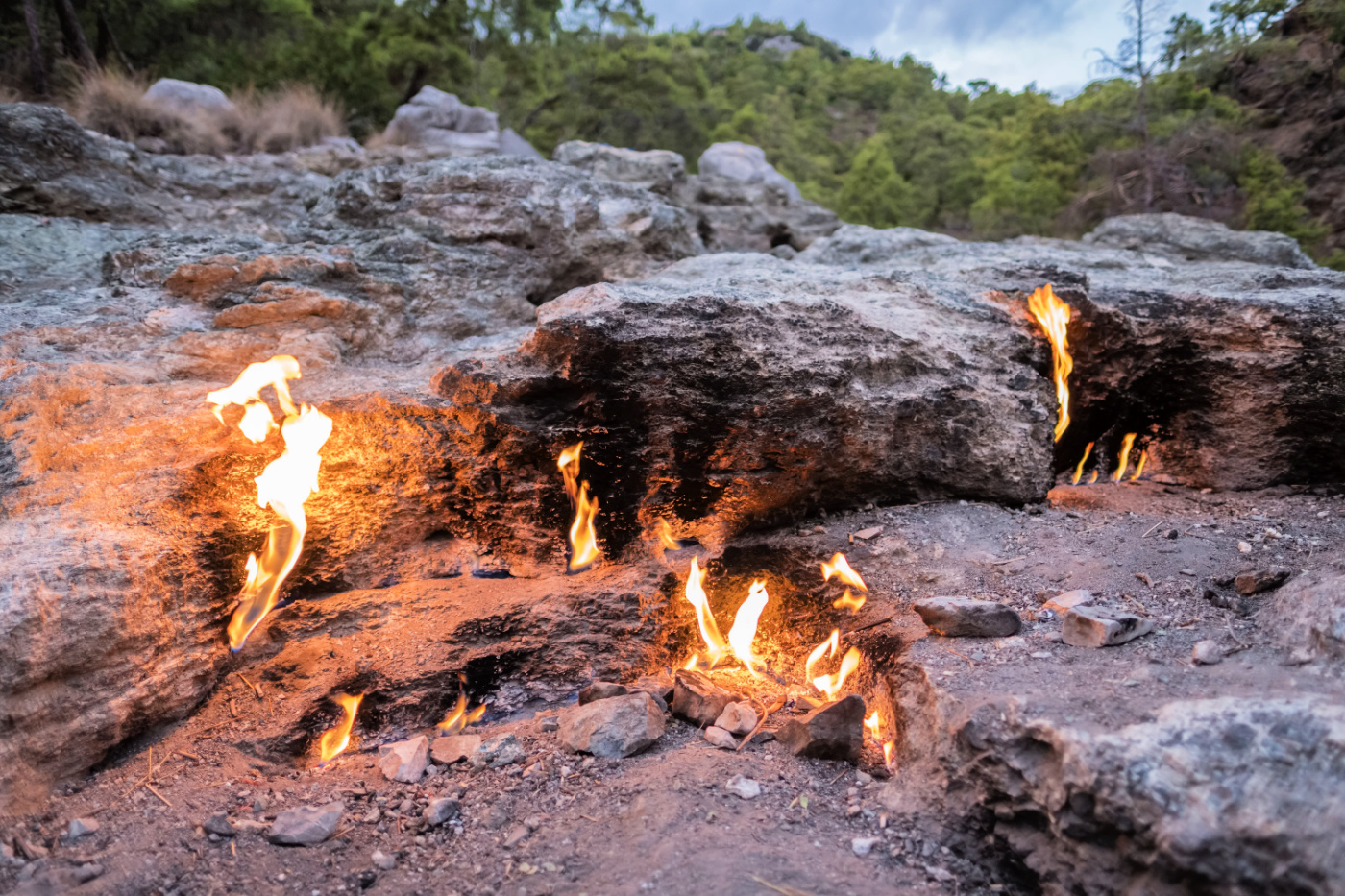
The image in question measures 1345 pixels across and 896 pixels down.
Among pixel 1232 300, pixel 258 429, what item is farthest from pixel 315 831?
pixel 1232 300

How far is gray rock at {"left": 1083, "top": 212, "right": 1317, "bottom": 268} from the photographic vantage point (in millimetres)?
5996

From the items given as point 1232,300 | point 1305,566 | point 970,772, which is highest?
point 1232,300

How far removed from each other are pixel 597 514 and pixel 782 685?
1.17m

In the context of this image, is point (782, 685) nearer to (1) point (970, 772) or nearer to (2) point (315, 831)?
(1) point (970, 772)

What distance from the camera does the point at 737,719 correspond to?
8.46 ft

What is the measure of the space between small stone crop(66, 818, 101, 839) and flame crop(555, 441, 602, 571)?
186 centimetres

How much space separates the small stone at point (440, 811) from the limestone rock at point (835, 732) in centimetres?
117

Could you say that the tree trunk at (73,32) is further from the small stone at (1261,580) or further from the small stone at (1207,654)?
the small stone at (1261,580)

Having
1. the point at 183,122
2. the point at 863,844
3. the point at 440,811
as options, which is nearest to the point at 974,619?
the point at 863,844

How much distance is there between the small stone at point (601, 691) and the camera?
2.75 m

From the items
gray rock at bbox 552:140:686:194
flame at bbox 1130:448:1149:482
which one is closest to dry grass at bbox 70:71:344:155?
gray rock at bbox 552:140:686:194

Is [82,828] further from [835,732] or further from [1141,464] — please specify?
[1141,464]

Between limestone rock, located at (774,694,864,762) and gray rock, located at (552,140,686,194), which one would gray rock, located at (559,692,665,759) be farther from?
gray rock, located at (552,140,686,194)

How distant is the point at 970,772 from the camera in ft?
6.41
